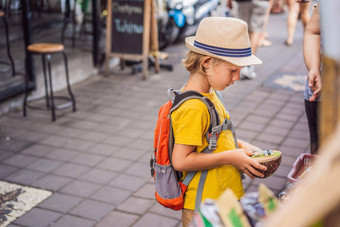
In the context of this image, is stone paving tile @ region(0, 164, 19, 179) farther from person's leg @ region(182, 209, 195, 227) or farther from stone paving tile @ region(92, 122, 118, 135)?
person's leg @ region(182, 209, 195, 227)

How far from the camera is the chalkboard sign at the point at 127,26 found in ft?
24.7

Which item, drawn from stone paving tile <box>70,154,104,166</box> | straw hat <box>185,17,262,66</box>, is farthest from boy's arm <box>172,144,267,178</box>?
stone paving tile <box>70,154,104,166</box>

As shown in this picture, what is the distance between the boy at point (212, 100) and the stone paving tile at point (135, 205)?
1675 millimetres

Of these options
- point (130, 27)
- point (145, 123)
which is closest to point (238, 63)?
point (145, 123)

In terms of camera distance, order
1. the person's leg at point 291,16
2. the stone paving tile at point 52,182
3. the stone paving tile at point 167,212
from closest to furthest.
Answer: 1. the stone paving tile at point 167,212
2. the stone paving tile at point 52,182
3. the person's leg at point 291,16

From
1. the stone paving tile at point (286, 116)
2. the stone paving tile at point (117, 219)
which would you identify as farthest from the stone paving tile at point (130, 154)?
the stone paving tile at point (286, 116)

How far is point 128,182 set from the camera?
434cm

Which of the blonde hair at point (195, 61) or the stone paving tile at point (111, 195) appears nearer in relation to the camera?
the blonde hair at point (195, 61)

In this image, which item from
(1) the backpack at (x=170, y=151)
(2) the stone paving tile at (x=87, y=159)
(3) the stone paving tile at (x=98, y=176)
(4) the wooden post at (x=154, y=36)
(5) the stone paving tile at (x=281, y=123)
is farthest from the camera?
(4) the wooden post at (x=154, y=36)

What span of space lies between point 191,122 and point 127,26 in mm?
A: 5732

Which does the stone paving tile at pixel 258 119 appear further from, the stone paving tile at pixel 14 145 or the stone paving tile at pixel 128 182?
the stone paving tile at pixel 14 145

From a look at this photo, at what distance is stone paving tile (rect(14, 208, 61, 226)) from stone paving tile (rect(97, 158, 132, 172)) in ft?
3.02

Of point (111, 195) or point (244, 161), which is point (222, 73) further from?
point (111, 195)

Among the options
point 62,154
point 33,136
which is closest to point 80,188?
point 62,154
